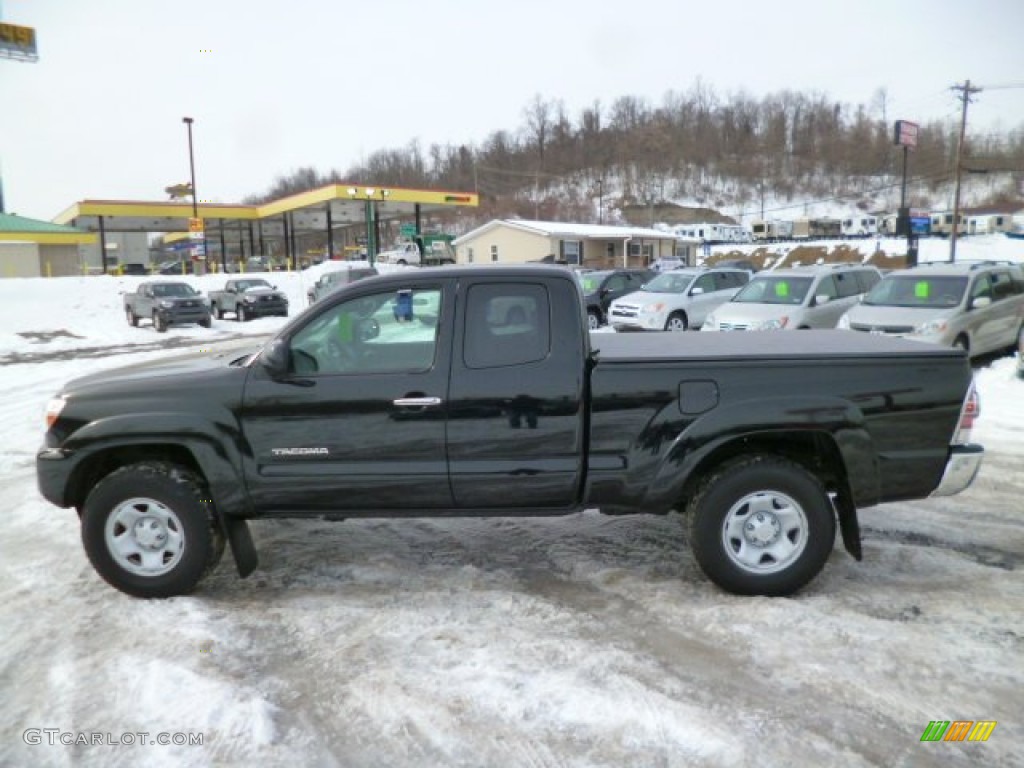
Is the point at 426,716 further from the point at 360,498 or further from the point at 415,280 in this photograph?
the point at 415,280

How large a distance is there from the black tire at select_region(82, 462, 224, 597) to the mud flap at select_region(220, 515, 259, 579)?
2.9 inches

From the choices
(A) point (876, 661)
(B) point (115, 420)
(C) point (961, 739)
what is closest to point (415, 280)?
(B) point (115, 420)

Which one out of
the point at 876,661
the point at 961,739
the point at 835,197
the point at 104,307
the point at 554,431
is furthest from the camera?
the point at 835,197

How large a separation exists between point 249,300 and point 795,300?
2110cm

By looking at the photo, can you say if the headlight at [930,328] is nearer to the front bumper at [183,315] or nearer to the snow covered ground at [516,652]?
the snow covered ground at [516,652]

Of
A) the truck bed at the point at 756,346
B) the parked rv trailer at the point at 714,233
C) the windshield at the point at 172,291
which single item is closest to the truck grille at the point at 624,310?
the truck bed at the point at 756,346

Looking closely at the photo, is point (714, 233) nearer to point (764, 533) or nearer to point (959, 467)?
point (959, 467)

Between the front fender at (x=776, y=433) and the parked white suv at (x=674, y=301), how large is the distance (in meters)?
13.5

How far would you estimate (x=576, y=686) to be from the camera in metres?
3.45

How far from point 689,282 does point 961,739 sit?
1650 centimetres

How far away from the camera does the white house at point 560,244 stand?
48438 mm

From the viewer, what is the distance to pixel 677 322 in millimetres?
18422

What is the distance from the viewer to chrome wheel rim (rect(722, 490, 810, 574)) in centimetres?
428

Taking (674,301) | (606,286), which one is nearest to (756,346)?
(674,301)
